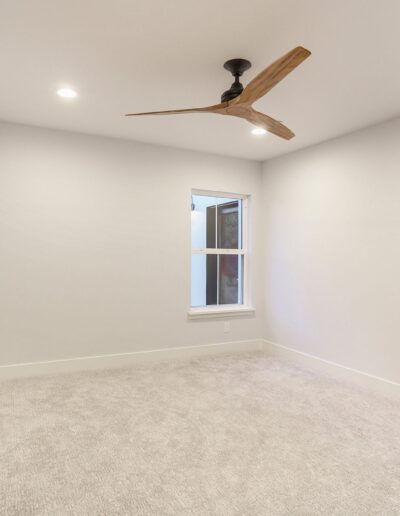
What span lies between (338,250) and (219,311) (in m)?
1.52

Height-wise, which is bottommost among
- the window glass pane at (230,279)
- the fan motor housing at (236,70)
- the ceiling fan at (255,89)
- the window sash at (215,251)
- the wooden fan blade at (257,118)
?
the window glass pane at (230,279)

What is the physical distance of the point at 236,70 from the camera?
94.7 inches

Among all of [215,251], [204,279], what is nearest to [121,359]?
[204,279]

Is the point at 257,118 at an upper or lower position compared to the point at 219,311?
upper

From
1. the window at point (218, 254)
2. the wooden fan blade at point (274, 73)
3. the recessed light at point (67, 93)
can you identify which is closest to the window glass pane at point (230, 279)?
the window at point (218, 254)

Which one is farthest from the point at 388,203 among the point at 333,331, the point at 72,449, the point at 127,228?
the point at 72,449

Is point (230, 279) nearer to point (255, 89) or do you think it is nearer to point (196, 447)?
point (196, 447)

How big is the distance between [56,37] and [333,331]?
11.1ft

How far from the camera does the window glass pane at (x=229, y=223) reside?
475 centimetres

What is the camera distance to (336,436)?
2.54 meters

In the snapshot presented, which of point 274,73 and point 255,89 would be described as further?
point 255,89

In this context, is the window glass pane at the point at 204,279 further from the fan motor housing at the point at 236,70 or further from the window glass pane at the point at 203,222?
the fan motor housing at the point at 236,70

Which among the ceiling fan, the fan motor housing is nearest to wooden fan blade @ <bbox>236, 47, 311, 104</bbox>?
the ceiling fan

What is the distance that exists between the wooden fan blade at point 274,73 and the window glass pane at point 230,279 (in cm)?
280
